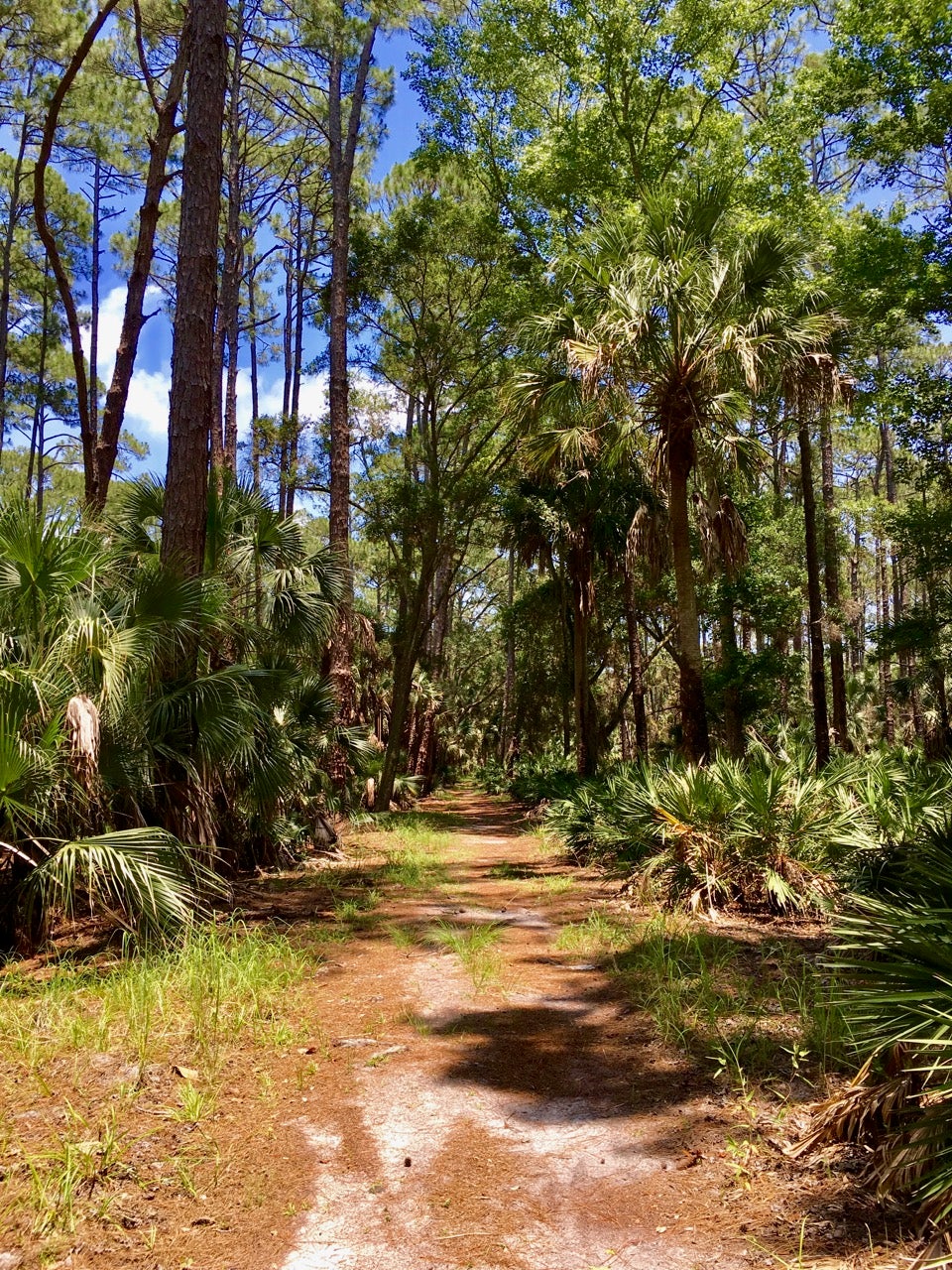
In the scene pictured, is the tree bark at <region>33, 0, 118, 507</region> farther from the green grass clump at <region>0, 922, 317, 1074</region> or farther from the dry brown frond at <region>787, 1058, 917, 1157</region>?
the dry brown frond at <region>787, 1058, 917, 1157</region>

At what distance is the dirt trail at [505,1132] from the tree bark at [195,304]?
4.60 meters

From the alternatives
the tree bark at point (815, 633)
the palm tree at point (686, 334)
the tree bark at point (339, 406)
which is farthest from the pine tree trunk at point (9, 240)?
the tree bark at point (815, 633)

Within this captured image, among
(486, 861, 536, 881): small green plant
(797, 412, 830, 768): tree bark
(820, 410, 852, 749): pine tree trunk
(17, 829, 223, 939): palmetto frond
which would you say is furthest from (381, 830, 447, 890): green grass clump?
(820, 410, 852, 749): pine tree trunk

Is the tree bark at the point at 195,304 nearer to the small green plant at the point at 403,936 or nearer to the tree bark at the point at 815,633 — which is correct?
the small green plant at the point at 403,936

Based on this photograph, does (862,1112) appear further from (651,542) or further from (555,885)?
(651,542)

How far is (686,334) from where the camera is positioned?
31.4ft

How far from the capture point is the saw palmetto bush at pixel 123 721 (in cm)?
555

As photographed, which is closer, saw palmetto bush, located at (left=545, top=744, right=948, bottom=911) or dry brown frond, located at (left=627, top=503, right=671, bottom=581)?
saw palmetto bush, located at (left=545, top=744, right=948, bottom=911)

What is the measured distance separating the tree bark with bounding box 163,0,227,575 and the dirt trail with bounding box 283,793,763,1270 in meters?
4.60

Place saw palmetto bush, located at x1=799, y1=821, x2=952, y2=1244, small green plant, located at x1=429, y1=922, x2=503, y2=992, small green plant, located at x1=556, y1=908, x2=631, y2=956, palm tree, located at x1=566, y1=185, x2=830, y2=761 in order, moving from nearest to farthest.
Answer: saw palmetto bush, located at x1=799, y1=821, x2=952, y2=1244 < small green plant, located at x1=429, y1=922, x2=503, y2=992 < small green plant, located at x1=556, y1=908, x2=631, y2=956 < palm tree, located at x1=566, y1=185, x2=830, y2=761

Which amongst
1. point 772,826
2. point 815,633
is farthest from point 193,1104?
point 815,633

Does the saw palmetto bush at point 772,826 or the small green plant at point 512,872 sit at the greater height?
the saw palmetto bush at point 772,826

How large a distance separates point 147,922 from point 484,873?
562 centimetres

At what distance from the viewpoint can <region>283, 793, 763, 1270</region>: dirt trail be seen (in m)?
2.68
